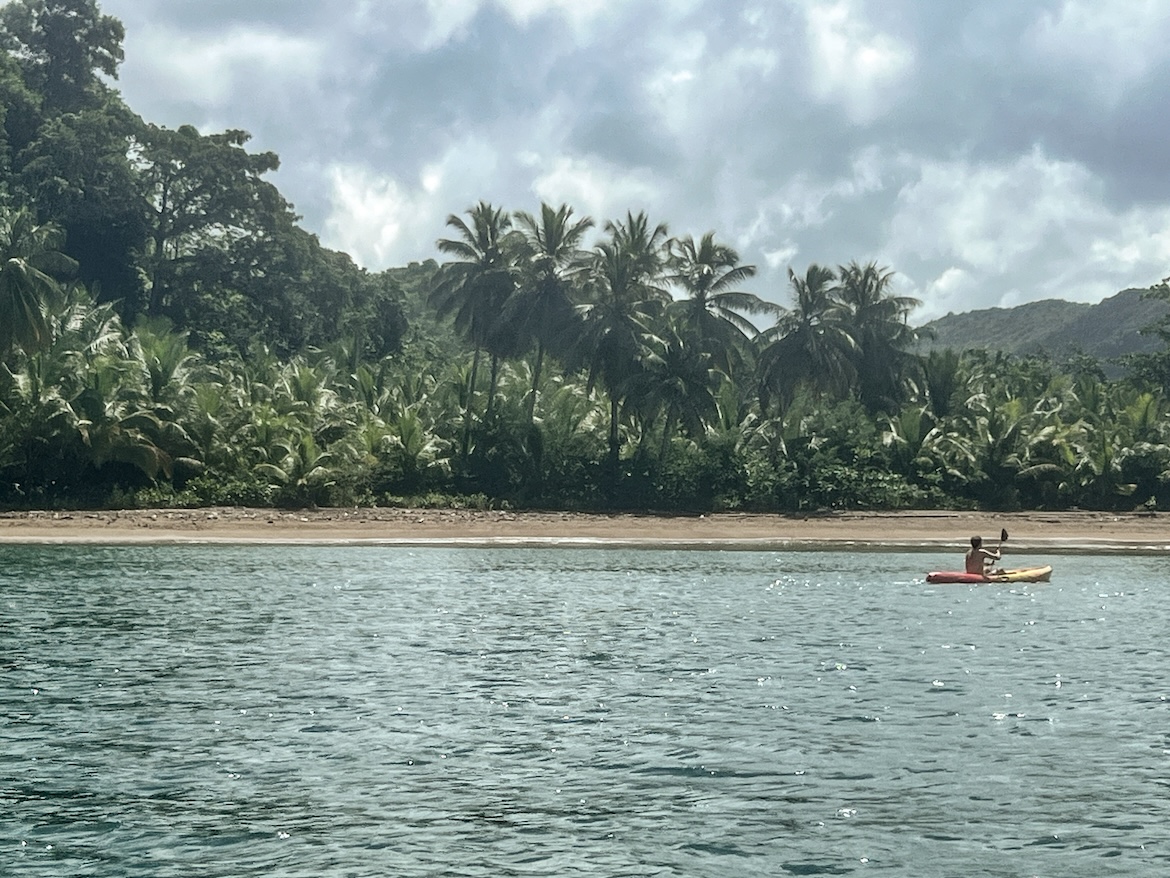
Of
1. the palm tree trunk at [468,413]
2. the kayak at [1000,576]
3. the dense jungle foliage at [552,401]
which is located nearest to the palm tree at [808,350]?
the dense jungle foliage at [552,401]

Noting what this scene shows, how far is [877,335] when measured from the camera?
69.6m

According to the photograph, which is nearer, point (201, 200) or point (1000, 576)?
point (1000, 576)

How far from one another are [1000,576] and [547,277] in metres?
30.9

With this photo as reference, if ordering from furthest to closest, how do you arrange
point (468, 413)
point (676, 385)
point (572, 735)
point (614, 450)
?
point (468, 413)
point (614, 450)
point (676, 385)
point (572, 735)

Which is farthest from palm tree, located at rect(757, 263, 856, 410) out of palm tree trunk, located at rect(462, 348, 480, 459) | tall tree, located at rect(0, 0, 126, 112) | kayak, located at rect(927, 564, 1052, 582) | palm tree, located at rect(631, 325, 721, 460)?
tall tree, located at rect(0, 0, 126, 112)

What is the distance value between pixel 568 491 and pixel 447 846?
4491cm

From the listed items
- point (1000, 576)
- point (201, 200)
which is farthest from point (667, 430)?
point (201, 200)

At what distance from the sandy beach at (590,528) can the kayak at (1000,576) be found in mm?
10436

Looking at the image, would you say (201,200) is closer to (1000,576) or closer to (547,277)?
(547,277)

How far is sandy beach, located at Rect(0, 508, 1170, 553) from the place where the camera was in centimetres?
4481

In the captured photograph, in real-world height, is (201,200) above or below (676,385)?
above

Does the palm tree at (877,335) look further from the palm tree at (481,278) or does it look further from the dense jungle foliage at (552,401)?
the palm tree at (481,278)

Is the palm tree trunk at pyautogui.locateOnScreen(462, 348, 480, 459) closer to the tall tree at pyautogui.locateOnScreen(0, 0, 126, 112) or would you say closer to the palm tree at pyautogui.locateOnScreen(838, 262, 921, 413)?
the palm tree at pyautogui.locateOnScreen(838, 262, 921, 413)

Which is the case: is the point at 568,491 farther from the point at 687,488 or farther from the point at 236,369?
the point at 236,369
